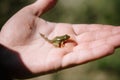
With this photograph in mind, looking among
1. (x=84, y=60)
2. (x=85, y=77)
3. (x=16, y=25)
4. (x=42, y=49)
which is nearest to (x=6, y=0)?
(x=85, y=77)

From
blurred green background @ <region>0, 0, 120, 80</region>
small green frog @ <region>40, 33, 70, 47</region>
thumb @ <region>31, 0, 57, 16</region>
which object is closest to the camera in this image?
small green frog @ <region>40, 33, 70, 47</region>

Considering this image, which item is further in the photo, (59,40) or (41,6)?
(41,6)

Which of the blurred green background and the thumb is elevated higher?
the thumb

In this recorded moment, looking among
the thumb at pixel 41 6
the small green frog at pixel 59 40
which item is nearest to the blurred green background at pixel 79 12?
the thumb at pixel 41 6

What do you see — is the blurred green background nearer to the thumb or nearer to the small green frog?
the thumb

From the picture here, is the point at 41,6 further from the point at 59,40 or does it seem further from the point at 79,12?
the point at 79,12

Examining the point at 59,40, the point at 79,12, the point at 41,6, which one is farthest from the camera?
the point at 79,12

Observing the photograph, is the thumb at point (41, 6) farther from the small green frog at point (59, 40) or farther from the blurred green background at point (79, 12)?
the blurred green background at point (79, 12)

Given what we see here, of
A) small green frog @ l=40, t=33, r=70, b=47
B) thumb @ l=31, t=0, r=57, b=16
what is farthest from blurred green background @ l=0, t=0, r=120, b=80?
small green frog @ l=40, t=33, r=70, b=47

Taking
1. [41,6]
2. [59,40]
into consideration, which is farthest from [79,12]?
[59,40]

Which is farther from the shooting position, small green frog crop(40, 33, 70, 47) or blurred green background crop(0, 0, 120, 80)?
blurred green background crop(0, 0, 120, 80)

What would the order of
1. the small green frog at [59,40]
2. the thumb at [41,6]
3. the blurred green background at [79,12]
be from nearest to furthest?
the small green frog at [59,40] → the thumb at [41,6] → the blurred green background at [79,12]

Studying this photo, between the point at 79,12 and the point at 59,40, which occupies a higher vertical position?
the point at 59,40
